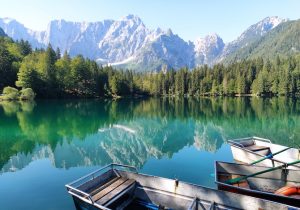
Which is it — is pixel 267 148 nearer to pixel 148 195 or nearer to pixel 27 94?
pixel 148 195

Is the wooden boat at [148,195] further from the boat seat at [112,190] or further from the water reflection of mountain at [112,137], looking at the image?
the water reflection of mountain at [112,137]

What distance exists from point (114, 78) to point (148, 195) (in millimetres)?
129193

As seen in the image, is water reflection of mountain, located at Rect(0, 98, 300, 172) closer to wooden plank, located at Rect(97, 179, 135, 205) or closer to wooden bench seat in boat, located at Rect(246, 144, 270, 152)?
wooden bench seat in boat, located at Rect(246, 144, 270, 152)

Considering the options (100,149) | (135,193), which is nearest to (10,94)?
(100,149)

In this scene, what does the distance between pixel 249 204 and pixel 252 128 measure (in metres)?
37.0

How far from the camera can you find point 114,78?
465 ft

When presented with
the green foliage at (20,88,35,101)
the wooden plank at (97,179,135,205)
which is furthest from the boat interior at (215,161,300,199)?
the green foliage at (20,88,35,101)

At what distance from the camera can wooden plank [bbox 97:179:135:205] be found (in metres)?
14.0

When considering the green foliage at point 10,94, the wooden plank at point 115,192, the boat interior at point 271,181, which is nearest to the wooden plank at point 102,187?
the wooden plank at point 115,192

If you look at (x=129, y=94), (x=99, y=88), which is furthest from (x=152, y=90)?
(x=99, y=88)

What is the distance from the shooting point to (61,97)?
124625 mm

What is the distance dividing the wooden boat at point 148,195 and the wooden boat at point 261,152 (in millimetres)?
8886

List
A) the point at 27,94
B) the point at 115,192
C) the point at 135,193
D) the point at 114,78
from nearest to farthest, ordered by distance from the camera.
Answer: the point at 115,192
the point at 135,193
the point at 27,94
the point at 114,78

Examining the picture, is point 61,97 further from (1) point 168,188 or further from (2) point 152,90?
(1) point 168,188
